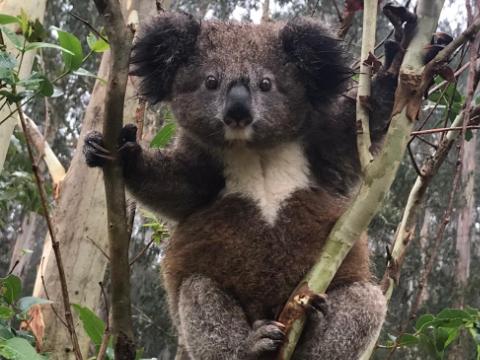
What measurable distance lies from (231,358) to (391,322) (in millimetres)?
15608

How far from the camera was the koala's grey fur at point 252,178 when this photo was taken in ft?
9.01

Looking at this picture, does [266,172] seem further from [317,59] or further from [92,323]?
[92,323]

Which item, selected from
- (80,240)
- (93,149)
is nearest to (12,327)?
(93,149)

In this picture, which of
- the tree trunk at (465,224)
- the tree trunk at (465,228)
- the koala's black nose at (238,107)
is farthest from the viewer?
the tree trunk at (465,224)

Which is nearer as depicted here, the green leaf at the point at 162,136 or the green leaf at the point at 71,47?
the green leaf at the point at 71,47

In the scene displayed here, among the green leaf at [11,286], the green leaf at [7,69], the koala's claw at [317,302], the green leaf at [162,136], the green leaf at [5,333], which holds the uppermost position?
the green leaf at [7,69]

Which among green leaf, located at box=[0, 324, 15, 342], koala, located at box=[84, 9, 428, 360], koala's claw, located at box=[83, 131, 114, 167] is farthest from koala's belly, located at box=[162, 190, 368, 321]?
green leaf, located at box=[0, 324, 15, 342]

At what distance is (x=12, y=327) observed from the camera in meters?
2.62

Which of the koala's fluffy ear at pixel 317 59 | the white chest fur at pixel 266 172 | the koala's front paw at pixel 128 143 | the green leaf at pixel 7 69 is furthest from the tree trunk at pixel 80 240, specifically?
the green leaf at pixel 7 69

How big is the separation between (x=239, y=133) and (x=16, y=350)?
4.35 feet

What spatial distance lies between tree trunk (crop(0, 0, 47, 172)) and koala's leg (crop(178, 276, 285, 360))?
116cm

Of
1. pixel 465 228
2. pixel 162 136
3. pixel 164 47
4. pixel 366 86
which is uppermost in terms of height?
pixel 164 47

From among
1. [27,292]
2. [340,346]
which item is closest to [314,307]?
[340,346]

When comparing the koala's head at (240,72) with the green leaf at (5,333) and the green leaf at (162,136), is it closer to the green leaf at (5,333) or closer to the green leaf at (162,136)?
the green leaf at (162,136)
